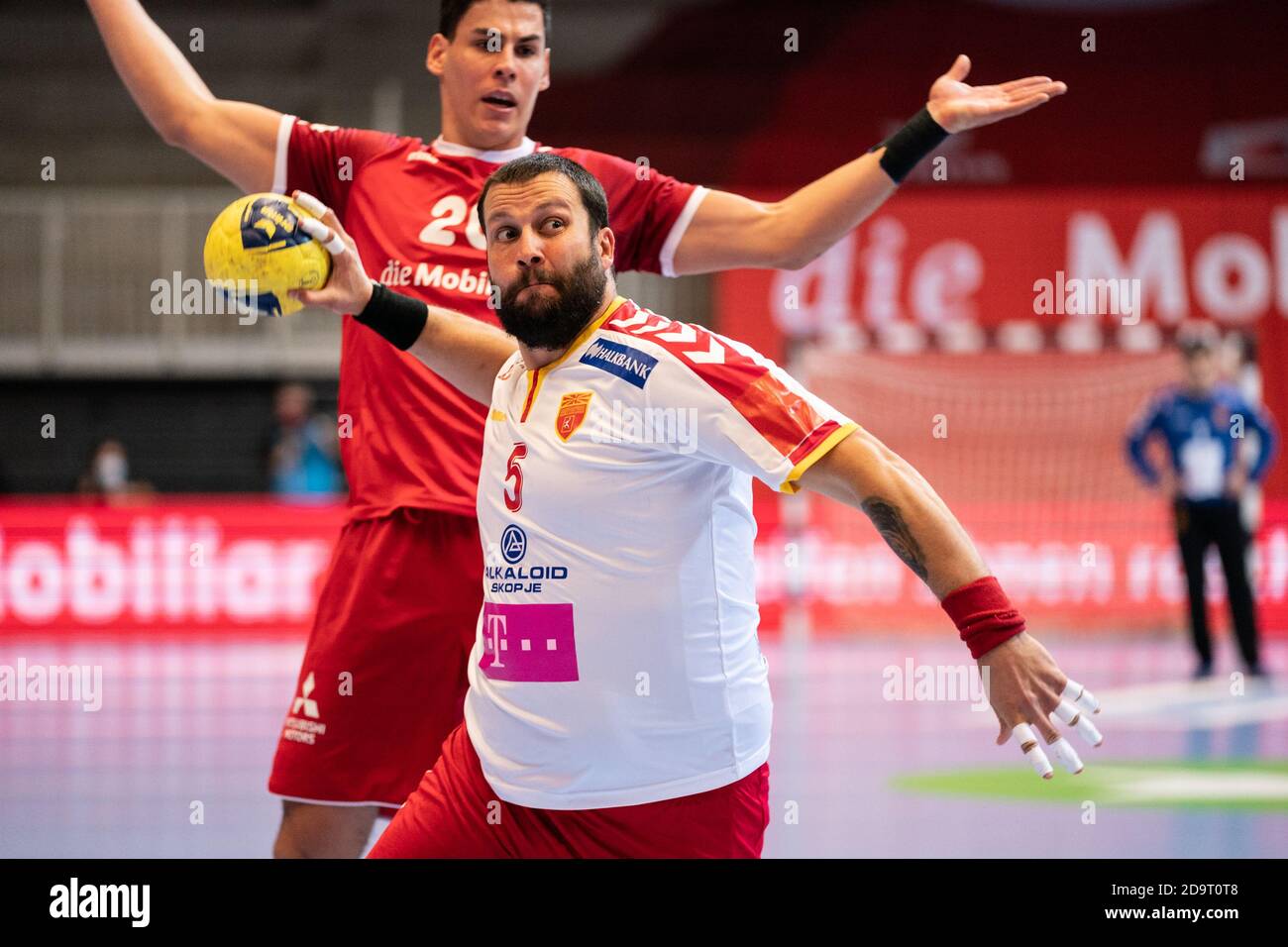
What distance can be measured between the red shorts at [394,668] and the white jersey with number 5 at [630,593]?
0.75 metres

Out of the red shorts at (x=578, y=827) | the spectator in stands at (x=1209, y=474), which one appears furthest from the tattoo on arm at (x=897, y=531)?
the spectator in stands at (x=1209, y=474)

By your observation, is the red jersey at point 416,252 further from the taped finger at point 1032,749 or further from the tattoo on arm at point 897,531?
the taped finger at point 1032,749

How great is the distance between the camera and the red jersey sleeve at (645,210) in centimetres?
413

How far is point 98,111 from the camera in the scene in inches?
801

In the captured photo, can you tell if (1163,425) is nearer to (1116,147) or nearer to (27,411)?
(1116,147)

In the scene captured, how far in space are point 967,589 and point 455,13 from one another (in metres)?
2.32

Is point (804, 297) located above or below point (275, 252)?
above

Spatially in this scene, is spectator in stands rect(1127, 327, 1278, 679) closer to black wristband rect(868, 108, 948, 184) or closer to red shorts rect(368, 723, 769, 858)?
black wristband rect(868, 108, 948, 184)

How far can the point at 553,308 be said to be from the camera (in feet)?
10.00

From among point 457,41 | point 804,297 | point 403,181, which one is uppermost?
point 804,297

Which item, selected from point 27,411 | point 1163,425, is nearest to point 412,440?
point 1163,425

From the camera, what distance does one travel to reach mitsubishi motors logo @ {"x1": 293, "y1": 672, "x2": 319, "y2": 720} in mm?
3832
